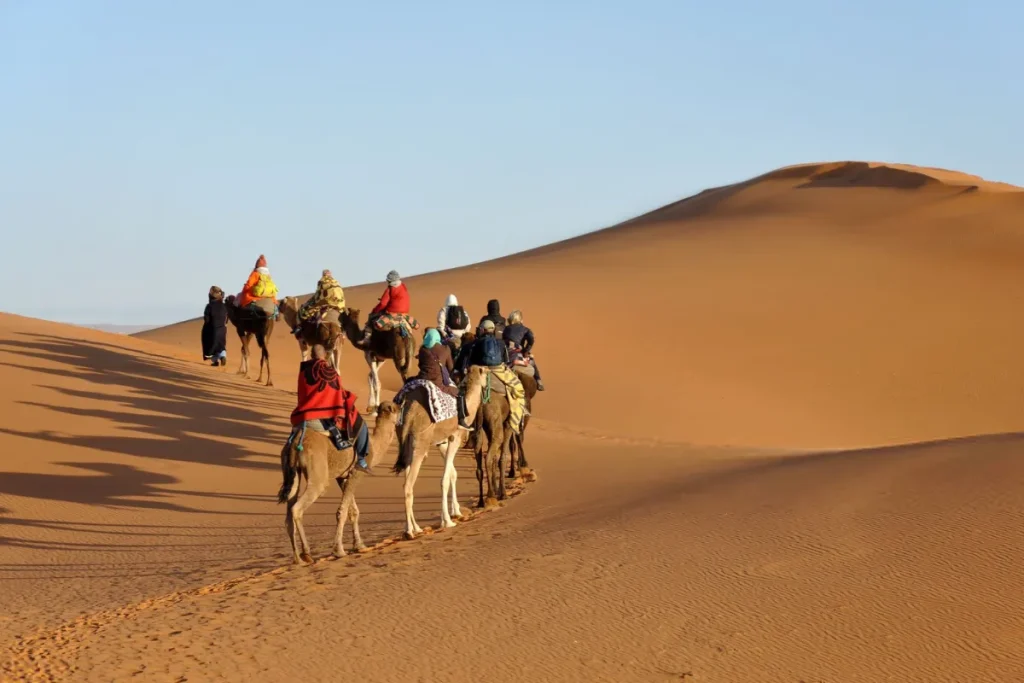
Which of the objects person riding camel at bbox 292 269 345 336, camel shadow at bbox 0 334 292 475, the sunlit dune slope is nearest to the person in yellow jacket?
person riding camel at bbox 292 269 345 336

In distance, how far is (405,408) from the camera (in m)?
13.0

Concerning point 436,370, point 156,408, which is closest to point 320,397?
point 436,370

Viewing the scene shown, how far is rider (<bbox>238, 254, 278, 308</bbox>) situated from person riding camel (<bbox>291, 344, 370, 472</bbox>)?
1270 cm

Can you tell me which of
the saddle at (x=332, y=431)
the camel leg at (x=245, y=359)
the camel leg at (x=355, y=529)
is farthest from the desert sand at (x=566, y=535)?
the saddle at (x=332, y=431)

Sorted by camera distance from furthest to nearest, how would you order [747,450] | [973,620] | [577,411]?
[577,411] → [747,450] → [973,620]

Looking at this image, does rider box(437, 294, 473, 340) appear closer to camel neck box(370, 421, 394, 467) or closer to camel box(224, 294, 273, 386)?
camel neck box(370, 421, 394, 467)

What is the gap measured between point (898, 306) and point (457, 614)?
31.6 meters

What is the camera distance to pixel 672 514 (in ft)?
Answer: 41.7

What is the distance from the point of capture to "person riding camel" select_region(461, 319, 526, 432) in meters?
14.5

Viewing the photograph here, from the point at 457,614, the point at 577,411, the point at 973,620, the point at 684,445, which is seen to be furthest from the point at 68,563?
the point at 577,411

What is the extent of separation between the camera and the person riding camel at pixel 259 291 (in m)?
24.2

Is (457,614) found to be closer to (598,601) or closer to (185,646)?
(598,601)

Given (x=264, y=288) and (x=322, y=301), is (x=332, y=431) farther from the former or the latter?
(x=264, y=288)

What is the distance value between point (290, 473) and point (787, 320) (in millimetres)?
28860
